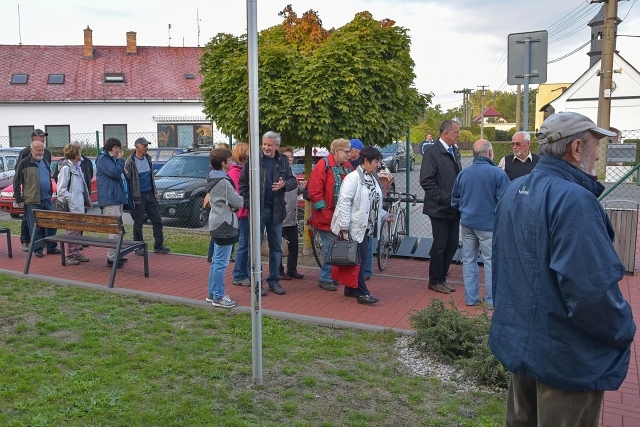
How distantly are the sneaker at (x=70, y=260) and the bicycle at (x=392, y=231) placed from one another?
4.36 meters

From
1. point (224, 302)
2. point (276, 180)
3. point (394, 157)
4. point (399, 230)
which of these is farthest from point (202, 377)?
point (394, 157)

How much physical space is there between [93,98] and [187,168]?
24544 millimetres

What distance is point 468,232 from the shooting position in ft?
23.2

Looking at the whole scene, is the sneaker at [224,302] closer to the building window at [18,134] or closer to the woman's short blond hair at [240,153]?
the woman's short blond hair at [240,153]

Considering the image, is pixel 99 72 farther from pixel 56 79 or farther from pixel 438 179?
pixel 438 179

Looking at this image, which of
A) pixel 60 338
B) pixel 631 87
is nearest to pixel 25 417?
pixel 60 338

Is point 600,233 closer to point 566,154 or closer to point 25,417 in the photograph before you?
point 566,154

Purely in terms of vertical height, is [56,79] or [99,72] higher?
[99,72]

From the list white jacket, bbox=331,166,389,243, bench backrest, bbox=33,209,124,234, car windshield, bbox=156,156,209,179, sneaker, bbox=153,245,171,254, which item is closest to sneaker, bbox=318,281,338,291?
white jacket, bbox=331,166,389,243

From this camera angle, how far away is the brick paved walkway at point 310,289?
21.3 feet

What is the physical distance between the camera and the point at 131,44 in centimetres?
4028

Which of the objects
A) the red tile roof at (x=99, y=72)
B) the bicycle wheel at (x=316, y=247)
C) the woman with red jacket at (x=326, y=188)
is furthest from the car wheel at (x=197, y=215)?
the red tile roof at (x=99, y=72)

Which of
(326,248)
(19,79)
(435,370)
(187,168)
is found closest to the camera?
(435,370)

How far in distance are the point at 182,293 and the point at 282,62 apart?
323cm
